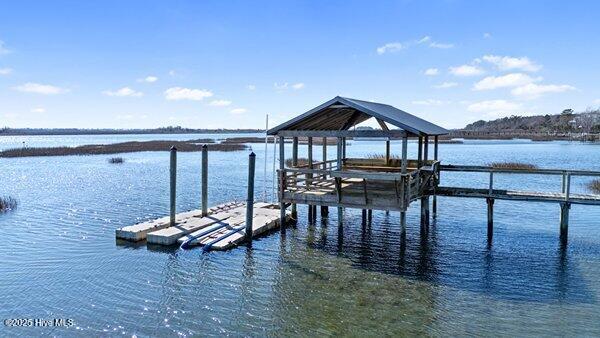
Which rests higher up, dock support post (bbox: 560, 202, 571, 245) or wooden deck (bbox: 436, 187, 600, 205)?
wooden deck (bbox: 436, 187, 600, 205)

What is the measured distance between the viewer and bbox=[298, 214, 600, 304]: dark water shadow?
1237cm

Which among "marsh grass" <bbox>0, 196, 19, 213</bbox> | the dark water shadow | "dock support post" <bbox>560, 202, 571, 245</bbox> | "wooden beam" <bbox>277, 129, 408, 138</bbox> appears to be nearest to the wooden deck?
"dock support post" <bbox>560, 202, 571, 245</bbox>

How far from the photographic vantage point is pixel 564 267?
14180 millimetres

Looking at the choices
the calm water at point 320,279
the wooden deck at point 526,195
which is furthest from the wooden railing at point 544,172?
the calm water at point 320,279

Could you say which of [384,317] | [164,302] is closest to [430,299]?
[384,317]

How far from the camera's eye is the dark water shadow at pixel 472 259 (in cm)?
1237

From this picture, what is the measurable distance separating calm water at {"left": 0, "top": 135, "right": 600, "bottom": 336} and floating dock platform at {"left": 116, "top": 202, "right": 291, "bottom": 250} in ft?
1.70

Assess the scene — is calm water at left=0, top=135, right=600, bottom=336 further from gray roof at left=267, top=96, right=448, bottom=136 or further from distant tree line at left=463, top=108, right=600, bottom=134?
distant tree line at left=463, top=108, right=600, bottom=134

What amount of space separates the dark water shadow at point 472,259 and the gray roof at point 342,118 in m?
4.10

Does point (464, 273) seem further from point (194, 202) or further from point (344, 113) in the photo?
point (194, 202)

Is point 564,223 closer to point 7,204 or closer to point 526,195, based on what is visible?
point 526,195

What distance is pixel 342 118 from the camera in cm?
1891

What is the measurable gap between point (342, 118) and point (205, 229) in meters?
7.05

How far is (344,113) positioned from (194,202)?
1182 cm
